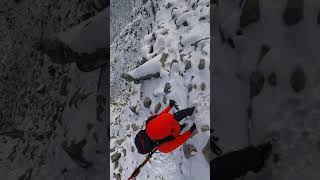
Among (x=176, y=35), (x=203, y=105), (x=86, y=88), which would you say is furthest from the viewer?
(x=176, y=35)

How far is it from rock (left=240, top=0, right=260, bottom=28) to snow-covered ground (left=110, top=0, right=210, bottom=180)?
2.05 ft

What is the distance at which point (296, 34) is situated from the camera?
1265mm

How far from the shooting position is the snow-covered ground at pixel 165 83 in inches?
77.4

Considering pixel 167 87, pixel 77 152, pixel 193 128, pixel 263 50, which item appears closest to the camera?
pixel 77 152

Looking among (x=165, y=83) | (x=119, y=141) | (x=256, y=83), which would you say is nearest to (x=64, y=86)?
(x=256, y=83)

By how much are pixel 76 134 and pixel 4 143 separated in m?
0.17

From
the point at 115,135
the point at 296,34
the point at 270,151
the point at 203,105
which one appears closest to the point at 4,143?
the point at 270,151

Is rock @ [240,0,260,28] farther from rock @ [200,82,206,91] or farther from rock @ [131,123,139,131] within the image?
rock @ [131,123,139,131]

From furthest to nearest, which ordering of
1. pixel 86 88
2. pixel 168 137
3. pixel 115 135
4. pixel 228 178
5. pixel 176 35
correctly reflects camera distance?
1. pixel 115 135
2. pixel 176 35
3. pixel 168 137
4. pixel 228 178
5. pixel 86 88

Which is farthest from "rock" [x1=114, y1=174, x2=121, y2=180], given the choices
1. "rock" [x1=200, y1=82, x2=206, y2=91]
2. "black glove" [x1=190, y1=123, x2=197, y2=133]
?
"rock" [x1=200, y1=82, x2=206, y2=91]

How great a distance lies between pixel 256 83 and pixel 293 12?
31cm

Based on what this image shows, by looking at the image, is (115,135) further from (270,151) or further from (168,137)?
(270,151)

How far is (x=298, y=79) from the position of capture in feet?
4.06

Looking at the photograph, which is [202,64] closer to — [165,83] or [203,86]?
[203,86]
